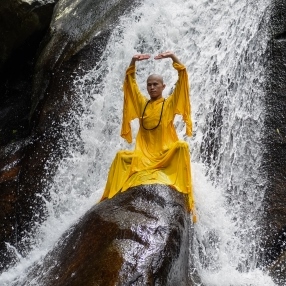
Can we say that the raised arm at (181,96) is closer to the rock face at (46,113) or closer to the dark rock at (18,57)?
the rock face at (46,113)

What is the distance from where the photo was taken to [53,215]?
9.01m

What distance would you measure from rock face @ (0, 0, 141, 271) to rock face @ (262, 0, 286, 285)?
3.41m

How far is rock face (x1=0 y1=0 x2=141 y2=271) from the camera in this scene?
9195 mm

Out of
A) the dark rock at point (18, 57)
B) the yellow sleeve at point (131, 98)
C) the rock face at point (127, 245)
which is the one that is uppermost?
the dark rock at point (18, 57)

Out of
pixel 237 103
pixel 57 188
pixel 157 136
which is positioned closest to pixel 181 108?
pixel 157 136

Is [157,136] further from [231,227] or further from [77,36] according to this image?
[77,36]

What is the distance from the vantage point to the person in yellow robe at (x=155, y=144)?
6410mm

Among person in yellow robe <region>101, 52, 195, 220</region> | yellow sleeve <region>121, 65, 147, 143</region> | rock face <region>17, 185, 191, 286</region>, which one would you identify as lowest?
rock face <region>17, 185, 191, 286</region>

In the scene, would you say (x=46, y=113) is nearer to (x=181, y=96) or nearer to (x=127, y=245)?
(x=181, y=96)

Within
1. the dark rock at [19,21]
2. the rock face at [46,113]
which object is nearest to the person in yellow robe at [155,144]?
the rock face at [46,113]

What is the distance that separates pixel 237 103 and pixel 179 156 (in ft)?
9.33

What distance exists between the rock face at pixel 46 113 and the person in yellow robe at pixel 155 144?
9.49ft

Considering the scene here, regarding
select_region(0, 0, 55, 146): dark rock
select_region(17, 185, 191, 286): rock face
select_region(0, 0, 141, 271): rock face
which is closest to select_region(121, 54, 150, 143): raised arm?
select_region(17, 185, 191, 286): rock face

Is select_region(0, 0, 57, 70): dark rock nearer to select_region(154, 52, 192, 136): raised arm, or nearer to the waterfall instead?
the waterfall
